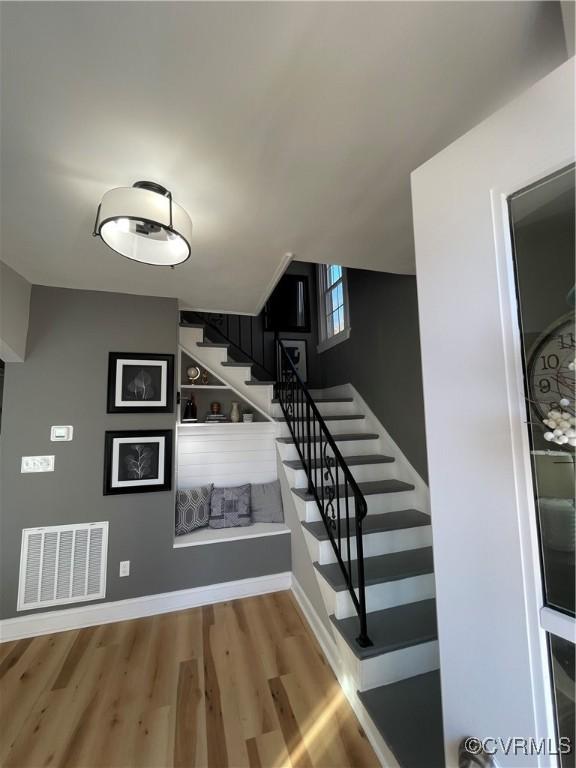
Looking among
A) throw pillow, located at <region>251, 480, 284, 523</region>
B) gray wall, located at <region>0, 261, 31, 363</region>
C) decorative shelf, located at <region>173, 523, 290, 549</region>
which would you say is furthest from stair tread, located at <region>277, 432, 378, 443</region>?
gray wall, located at <region>0, 261, 31, 363</region>

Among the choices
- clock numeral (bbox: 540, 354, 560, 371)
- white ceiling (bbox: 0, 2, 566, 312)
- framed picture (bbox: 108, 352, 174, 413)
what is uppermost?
white ceiling (bbox: 0, 2, 566, 312)

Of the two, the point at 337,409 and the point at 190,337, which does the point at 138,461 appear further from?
the point at 337,409

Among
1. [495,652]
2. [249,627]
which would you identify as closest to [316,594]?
[249,627]

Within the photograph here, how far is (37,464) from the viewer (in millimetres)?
2332

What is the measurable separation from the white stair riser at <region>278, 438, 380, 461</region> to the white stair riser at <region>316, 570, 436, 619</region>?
1144 mm

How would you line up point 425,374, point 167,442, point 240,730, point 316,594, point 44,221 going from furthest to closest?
point 167,442 → point 316,594 → point 44,221 → point 240,730 → point 425,374

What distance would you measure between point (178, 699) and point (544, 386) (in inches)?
90.4

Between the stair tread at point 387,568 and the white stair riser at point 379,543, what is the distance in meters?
0.03

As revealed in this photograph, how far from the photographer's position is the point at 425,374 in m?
0.84

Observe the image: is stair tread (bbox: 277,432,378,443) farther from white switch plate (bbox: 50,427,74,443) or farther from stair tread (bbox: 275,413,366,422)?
white switch plate (bbox: 50,427,74,443)

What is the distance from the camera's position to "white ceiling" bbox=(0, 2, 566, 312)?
82 cm

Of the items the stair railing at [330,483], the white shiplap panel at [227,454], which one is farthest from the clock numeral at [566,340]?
the white shiplap panel at [227,454]

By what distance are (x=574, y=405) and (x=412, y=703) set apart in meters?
1.80

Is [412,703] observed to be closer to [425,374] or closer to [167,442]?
[425,374]
